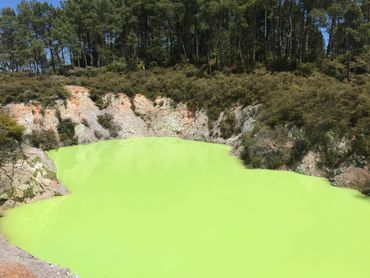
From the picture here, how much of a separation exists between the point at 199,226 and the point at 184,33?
1805 inches

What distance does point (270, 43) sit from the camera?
159 feet

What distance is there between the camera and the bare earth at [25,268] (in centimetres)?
962

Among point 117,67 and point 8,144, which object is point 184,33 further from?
point 8,144

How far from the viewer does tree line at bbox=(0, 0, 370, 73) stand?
42.1 metres

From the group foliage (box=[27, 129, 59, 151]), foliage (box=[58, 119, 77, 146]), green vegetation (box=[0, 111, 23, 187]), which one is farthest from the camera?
foliage (box=[58, 119, 77, 146])

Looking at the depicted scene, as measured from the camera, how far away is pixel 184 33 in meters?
55.5

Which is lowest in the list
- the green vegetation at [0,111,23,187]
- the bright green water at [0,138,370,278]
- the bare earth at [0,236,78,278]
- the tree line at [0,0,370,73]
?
the bright green water at [0,138,370,278]

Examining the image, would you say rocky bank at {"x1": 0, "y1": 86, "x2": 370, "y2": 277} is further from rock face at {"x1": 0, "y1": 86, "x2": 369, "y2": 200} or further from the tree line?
the tree line

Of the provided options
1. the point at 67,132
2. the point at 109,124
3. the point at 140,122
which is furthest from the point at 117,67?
the point at 67,132


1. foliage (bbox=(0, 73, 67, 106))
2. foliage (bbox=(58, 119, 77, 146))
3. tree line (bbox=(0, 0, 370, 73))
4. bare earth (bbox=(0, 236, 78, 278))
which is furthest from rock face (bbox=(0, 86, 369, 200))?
bare earth (bbox=(0, 236, 78, 278))

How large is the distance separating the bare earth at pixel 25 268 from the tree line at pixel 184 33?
3427 cm

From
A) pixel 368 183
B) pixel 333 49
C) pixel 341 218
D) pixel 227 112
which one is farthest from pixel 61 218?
pixel 333 49

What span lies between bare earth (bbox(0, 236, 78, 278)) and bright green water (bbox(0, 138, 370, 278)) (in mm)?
684

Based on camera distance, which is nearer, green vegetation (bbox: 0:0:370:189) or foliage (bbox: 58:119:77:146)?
green vegetation (bbox: 0:0:370:189)
